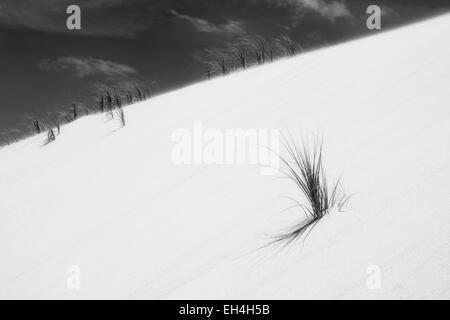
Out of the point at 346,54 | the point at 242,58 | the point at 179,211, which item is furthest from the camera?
the point at 242,58

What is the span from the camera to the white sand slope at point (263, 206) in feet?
3.93

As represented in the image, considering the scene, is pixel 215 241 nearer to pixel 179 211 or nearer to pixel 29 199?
pixel 179 211

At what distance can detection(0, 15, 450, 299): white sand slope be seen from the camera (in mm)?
1198

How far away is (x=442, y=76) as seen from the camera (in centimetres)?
229

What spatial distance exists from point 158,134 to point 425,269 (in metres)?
2.56

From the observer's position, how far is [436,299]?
953mm

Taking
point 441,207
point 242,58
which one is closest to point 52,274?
point 441,207

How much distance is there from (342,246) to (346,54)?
2962 millimetres

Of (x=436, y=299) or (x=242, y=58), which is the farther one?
(x=242, y=58)

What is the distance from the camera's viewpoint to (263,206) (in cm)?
173
